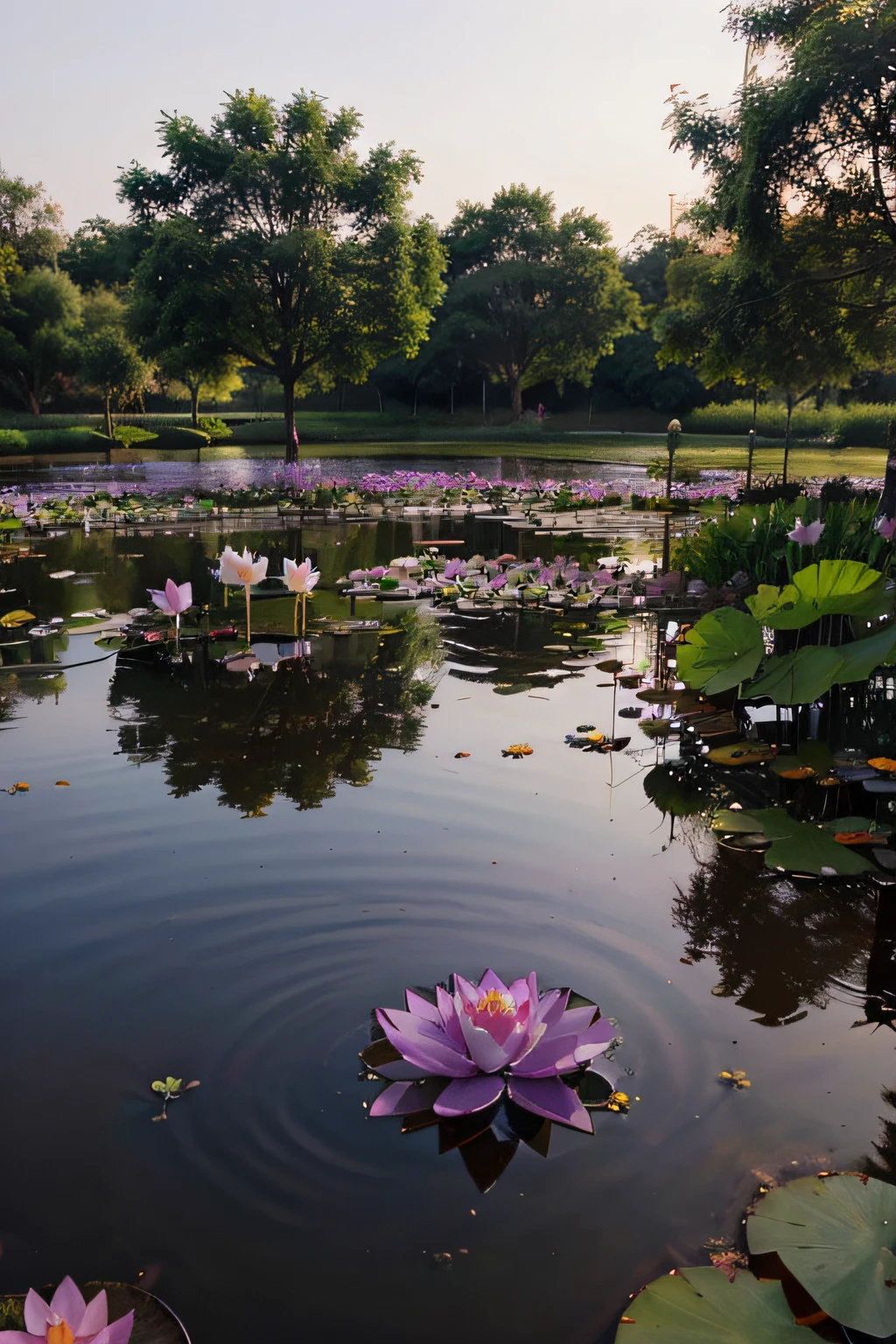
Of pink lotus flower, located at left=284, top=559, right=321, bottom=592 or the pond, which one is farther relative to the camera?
pink lotus flower, located at left=284, top=559, right=321, bottom=592

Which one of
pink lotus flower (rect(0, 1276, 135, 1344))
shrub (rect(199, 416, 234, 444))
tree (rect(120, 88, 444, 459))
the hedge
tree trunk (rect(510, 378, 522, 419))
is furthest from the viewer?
tree trunk (rect(510, 378, 522, 419))

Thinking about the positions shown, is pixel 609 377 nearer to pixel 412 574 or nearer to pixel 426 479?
pixel 426 479

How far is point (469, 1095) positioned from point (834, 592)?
8.26 feet

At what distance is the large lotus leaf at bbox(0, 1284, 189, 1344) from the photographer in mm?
1440

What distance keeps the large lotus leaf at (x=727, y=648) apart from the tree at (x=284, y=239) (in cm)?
2149

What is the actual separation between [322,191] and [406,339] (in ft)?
13.9

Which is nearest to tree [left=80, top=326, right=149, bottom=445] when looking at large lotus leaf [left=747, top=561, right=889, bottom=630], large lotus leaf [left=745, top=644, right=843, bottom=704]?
large lotus leaf [left=747, top=561, right=889, bottom=630]

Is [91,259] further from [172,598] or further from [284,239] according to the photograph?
[172,598]

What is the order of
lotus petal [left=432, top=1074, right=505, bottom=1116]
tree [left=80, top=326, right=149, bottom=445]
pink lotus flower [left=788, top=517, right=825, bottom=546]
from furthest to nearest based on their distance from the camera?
tree [left=80, top=326, right=149, bottom=445], pink lotus flower [left=788, top=517, right=825, bottom=546], lotus petal [left=432, top=1074, right=505, bottom=1116]

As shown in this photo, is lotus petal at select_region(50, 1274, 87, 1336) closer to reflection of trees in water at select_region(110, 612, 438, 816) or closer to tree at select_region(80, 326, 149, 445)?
reflection of trees in water at select_region(110, 612, 438, 816)

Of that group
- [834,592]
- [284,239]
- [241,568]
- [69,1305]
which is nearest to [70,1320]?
[69,1305]

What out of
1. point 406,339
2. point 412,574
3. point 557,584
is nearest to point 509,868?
point 557,584

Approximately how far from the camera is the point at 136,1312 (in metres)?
1.48

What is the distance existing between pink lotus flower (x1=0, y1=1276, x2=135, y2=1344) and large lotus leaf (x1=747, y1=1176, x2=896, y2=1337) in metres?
0.95
